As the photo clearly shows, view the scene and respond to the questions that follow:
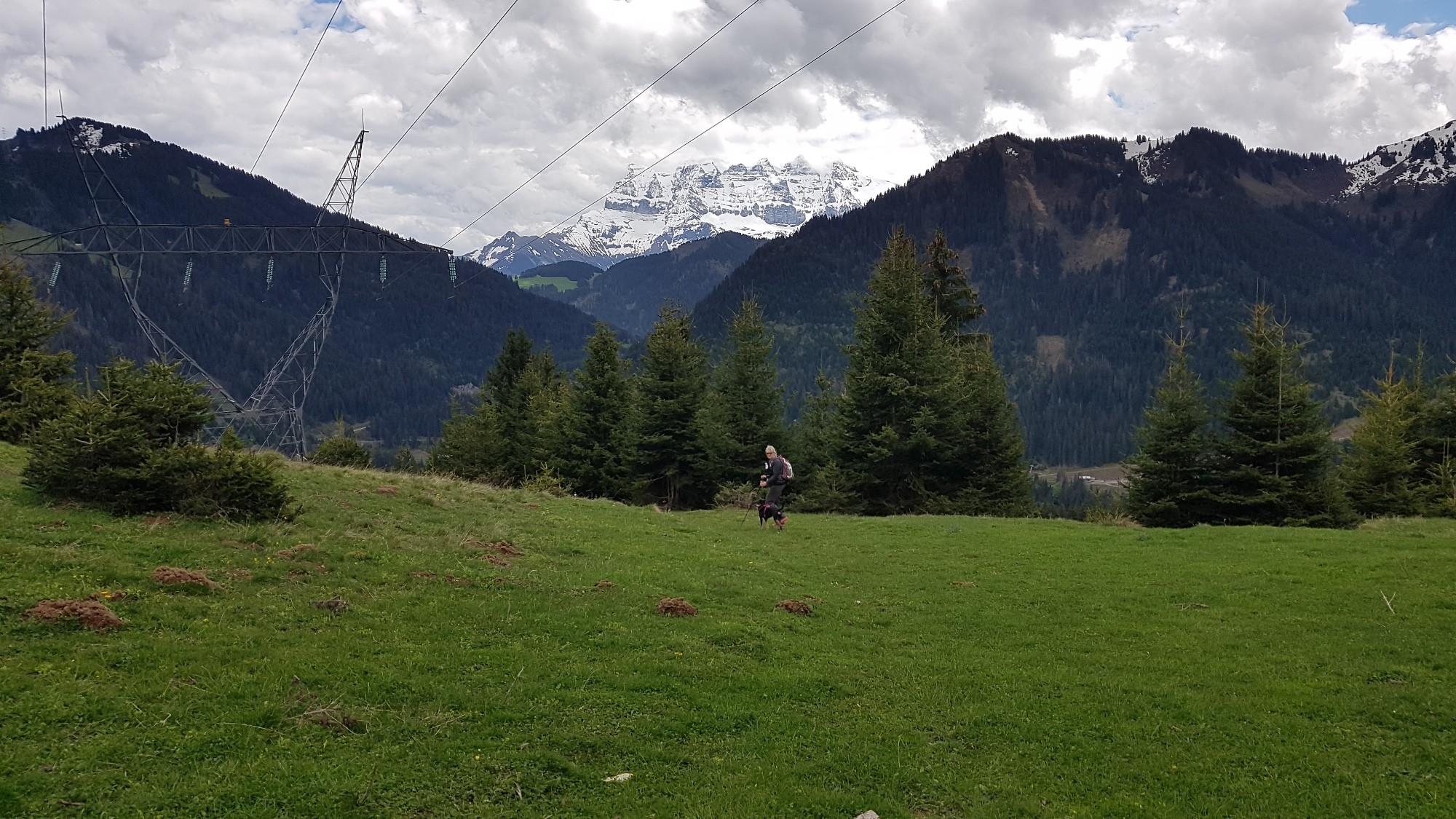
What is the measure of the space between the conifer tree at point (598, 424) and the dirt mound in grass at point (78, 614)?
131ft

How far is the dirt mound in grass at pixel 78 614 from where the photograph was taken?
9633 mm

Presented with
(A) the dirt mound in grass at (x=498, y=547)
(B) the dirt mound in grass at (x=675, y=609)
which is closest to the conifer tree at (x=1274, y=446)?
(B) the dirt mound in grass at (x=675, y=609)

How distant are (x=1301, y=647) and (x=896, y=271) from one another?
32339 mm

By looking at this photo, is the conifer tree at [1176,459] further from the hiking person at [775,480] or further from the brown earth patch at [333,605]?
the brown earth patch at [333,605]

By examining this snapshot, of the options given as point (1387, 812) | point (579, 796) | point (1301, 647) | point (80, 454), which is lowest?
point (579, 796)

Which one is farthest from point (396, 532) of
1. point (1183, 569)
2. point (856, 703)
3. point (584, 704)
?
point (1183, 569)

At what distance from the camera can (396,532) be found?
18484 mm

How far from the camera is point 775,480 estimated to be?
86.2 feet

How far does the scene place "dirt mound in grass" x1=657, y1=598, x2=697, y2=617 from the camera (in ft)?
46.5

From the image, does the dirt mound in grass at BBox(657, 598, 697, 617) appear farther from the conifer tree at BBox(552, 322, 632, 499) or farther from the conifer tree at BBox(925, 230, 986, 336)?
the conifer tree at BBox(925, 230, 986, 336)

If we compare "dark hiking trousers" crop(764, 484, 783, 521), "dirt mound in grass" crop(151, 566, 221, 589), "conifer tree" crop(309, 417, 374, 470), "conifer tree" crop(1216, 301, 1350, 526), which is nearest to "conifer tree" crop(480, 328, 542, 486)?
"conifer tree" crop(309, 417, 374, 470)

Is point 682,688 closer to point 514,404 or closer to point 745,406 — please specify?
point 745,406

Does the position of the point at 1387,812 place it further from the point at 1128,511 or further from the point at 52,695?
the point at 1128,511

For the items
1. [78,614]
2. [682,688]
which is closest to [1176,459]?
[682,688]
